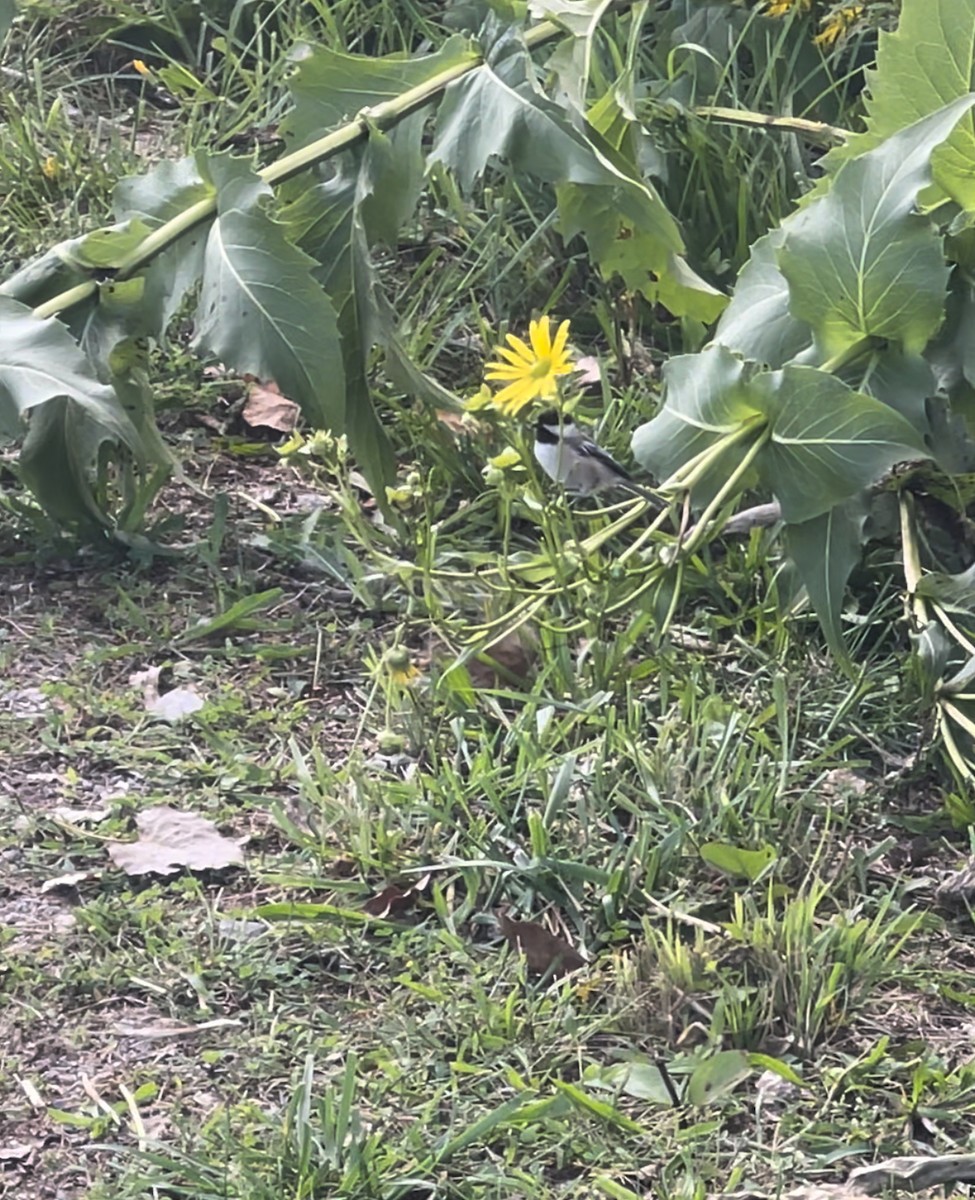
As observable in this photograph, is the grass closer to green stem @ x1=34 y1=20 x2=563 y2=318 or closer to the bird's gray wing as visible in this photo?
the bird's gray wing

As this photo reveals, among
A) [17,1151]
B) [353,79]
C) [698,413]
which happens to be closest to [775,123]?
Result: [353,79]

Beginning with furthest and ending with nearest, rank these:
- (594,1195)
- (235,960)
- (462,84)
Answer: (462,84), (235,960), (594,1195)

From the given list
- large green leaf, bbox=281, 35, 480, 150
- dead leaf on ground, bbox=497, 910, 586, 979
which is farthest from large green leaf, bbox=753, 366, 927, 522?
large green leaf, bbox=281, 35, 480, 150

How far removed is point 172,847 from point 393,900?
1.04 feet

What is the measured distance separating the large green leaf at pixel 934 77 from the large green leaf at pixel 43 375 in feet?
3.73

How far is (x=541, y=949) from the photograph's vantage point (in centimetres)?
213

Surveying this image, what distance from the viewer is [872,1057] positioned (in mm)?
1974

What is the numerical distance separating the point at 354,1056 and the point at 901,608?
4.03 feet

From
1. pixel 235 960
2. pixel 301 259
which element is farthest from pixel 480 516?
pixel 235 960

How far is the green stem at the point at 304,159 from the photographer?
2.66 m

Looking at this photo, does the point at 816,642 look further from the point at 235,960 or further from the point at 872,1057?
the point at 235,960

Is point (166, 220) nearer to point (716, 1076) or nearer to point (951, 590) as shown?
point (951, 590)

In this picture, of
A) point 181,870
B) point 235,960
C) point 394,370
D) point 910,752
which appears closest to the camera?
point 235,960

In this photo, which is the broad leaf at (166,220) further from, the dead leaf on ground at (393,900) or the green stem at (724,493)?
the dead leaf on ground at (393,900)
